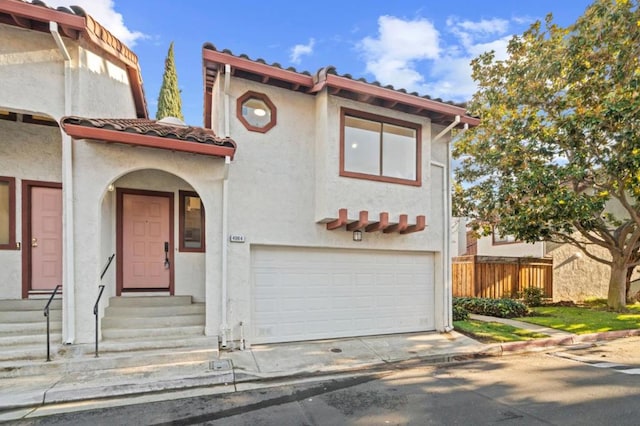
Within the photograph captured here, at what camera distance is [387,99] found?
7.73m

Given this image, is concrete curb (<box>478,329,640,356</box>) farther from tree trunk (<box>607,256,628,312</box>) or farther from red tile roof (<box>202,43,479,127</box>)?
red tile roof (<box>202,43,479,127</box>)

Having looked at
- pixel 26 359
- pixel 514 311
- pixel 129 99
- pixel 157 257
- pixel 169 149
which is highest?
pixel 129 99

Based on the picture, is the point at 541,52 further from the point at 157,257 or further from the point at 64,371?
the point at 64,371

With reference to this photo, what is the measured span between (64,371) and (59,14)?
5756 millimetres

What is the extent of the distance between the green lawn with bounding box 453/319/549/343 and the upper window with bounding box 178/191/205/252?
22.1 ft

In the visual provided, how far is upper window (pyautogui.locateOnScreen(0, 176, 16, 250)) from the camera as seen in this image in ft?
22.4

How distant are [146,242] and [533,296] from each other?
1327 cm

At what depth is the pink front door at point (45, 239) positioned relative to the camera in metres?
7.03

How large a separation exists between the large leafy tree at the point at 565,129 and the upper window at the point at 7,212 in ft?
40.7

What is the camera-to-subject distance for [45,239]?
712cm

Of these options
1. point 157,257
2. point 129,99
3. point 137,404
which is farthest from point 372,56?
point 137,404

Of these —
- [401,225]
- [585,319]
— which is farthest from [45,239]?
[585,319]

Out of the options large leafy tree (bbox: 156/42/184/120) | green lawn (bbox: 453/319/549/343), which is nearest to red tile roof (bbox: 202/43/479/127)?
green lawn (bbox: 453/319/549/343)

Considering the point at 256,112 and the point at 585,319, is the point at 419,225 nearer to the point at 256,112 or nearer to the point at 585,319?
the point at 256,112
